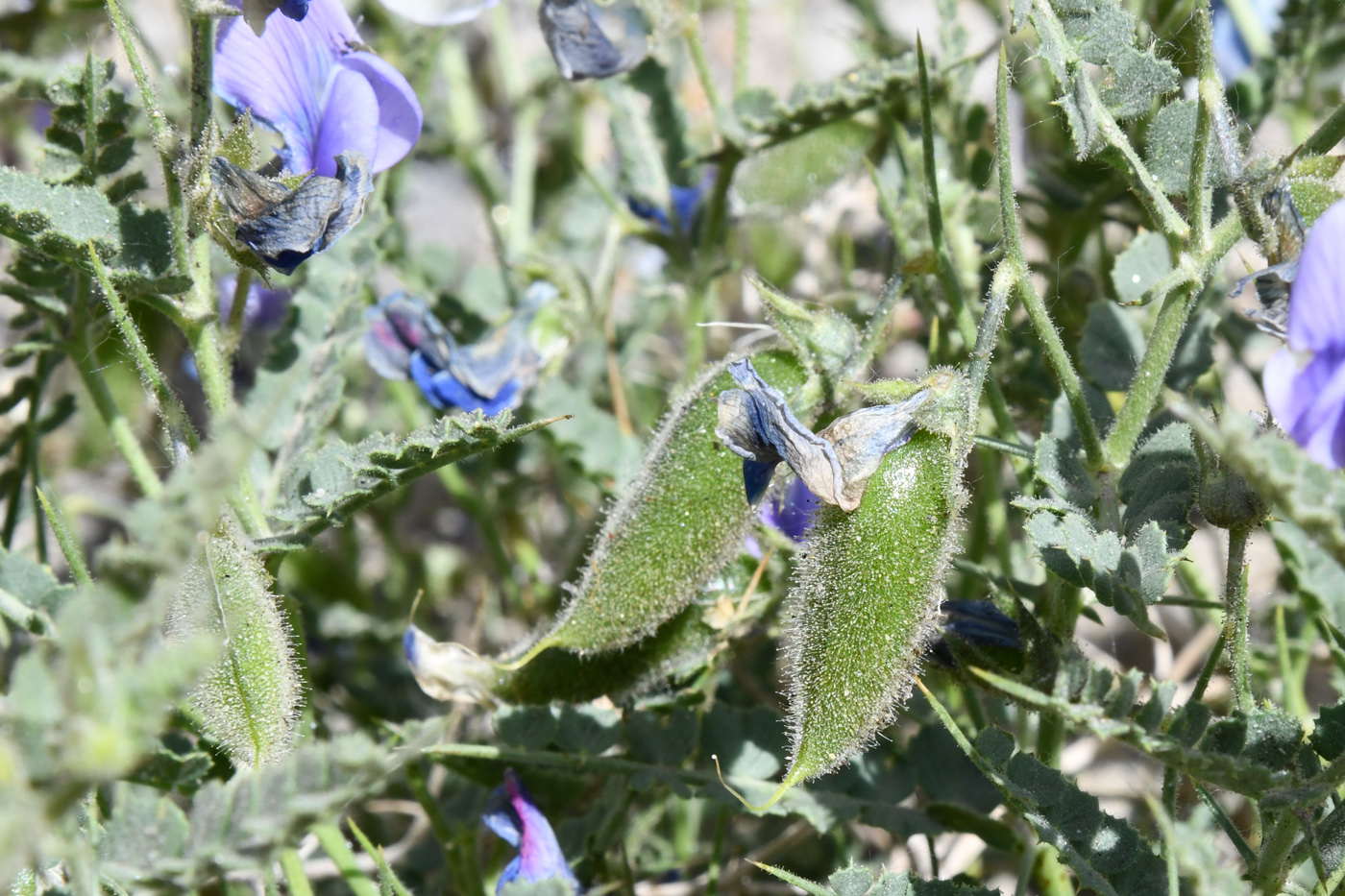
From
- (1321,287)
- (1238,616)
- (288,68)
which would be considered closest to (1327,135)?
(1321,287)

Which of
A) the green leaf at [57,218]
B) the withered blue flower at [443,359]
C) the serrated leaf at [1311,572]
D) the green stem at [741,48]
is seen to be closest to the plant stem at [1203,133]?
the serrated leaf at [1311,572]

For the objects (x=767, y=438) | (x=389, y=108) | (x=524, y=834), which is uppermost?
(x=389, y=108)

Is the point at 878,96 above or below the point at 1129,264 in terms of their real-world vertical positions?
above

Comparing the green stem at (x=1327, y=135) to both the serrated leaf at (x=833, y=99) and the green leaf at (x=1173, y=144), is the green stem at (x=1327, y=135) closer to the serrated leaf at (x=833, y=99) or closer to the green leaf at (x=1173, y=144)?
the green leaf at (x=1173, y=144)

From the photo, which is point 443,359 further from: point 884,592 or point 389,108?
point 884,592

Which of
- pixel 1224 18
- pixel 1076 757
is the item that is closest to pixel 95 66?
pixel 1076 757

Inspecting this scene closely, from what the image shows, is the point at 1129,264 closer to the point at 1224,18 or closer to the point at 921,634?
the point at 921,634
